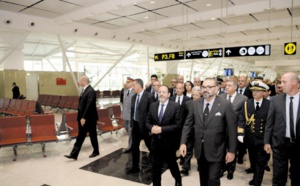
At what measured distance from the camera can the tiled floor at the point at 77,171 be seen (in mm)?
4082

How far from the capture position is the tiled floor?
161 inches

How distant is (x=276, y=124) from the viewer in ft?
10.2

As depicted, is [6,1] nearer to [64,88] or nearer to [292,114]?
[292,114]

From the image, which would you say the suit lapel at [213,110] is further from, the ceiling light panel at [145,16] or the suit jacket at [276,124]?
the ceiling light panel at [145,16]

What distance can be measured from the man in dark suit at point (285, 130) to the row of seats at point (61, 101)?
10916mm

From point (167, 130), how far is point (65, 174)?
2498 millimetres

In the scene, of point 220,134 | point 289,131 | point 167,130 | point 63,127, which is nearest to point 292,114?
point 289,131

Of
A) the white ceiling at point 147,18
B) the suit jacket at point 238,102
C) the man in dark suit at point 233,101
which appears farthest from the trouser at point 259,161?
the white ceiling at point 147,18

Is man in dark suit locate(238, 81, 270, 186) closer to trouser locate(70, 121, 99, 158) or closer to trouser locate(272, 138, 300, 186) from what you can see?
trouser locate(272, 138, 300, 186)

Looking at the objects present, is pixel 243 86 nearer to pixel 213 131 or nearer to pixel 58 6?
pixel 213 131

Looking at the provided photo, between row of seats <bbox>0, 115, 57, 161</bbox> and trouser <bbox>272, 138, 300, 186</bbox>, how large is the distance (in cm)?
477

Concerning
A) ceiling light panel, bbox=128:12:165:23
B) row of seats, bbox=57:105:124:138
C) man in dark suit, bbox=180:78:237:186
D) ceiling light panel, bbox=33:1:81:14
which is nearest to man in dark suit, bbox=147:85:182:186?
man in dark suit, bbox=180:78:237:186

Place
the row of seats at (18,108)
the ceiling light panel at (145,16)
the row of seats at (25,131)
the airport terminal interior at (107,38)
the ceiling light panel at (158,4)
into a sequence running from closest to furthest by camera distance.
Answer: the airport terminal interior at (107,38) → the row of seats at (25,131) → the ceiling light panel at (158,4) → the ceiling light panel at (145,16) → the row of seats at (18,108)

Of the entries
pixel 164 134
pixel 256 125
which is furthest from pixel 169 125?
pixel 256 125
